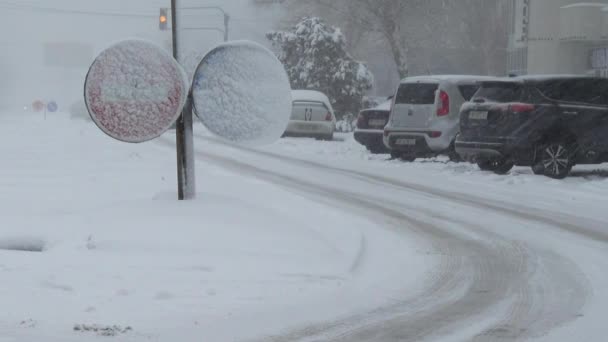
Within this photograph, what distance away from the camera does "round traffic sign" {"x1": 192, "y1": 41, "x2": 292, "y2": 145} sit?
970 cm

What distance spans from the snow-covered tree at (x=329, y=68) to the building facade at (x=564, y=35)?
672 cm

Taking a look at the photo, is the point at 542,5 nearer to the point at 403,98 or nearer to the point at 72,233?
the point at 403,98

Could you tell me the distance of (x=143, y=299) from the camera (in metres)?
6.26

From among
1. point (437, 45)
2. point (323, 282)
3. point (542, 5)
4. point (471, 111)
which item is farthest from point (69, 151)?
point (437, 45)

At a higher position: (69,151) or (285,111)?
(285,111)

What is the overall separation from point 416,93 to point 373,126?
10.4 ft

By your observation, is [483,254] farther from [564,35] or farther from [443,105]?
[564,35]

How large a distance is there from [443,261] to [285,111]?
111 inches

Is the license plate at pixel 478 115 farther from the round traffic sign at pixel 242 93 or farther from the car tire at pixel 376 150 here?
the round traffic sign at pixel 242 93

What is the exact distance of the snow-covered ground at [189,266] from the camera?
18.9 ft

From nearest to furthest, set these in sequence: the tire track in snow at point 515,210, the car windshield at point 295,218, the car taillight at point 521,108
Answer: the car windshield at point 295,218
the tire track in snow at point 515,210
the car taillight at point 521,108

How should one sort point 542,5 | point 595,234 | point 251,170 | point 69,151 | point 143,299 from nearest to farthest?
point 143,299, point 595,234, point 251,170, point 69,151, point 542,5

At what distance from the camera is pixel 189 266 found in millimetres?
7301

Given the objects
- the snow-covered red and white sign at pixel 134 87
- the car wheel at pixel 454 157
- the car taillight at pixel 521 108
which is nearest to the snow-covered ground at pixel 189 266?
the snow-covered red and white sign at pixel 134 87
